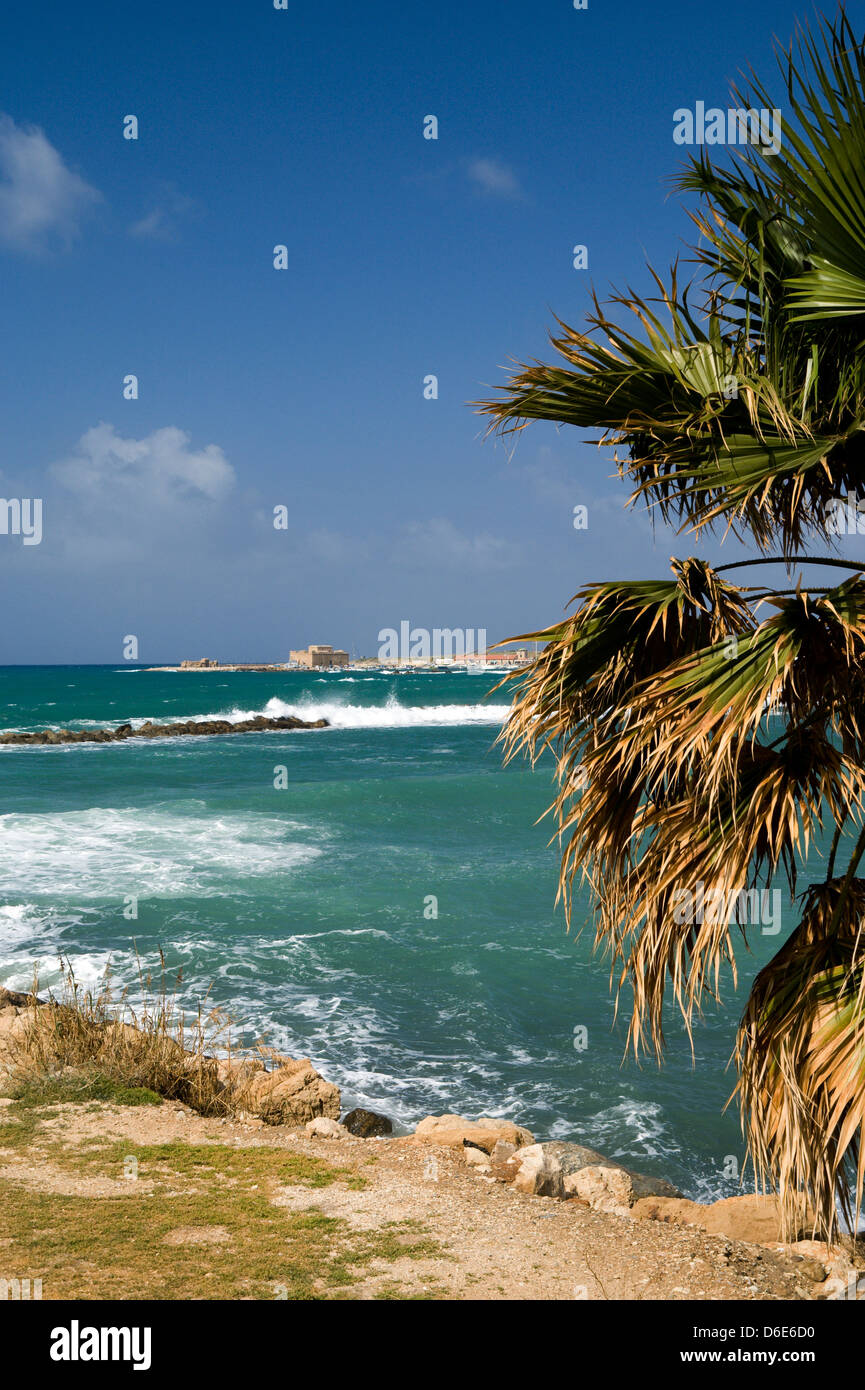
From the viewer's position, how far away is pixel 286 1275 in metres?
4.98

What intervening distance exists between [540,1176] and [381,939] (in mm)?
7833

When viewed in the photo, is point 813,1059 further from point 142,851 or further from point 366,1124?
point 142,851

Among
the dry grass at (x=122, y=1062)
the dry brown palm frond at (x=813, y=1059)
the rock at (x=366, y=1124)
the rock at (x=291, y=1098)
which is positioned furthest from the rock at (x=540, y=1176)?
the dry brown palm frond at (x=813, y=1059)

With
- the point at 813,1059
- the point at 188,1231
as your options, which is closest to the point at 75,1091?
the point at 188,1231

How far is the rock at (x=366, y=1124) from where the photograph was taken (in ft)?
26.7

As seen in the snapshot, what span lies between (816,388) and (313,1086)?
673 cm

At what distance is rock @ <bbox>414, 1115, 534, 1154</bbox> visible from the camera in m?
7.56

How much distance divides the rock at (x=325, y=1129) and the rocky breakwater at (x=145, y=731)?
4625cm

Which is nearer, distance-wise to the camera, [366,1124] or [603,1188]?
[603,1188]

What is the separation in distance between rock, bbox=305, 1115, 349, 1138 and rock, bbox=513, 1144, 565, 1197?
156 cm

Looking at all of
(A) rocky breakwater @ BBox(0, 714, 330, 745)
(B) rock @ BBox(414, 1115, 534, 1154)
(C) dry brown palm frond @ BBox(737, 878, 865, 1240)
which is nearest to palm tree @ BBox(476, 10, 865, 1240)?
(C) dry brown palm frond @ BBox(737, 878, 865, 1240)

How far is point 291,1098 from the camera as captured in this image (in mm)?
8055

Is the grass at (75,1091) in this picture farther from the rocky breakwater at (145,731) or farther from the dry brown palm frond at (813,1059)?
the rocky breakwater at (145,731)
